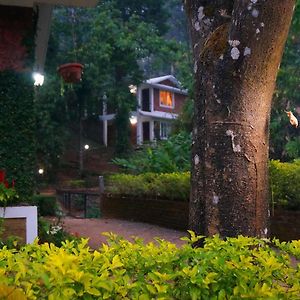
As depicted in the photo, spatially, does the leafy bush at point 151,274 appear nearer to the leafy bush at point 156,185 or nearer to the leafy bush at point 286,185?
the leafy bush at point 286,185

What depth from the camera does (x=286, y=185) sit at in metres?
9.37

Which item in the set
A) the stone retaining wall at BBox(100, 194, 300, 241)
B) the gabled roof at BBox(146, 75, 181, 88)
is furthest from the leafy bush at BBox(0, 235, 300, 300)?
the gabled roof at BBox(146, 75, 181, 88)

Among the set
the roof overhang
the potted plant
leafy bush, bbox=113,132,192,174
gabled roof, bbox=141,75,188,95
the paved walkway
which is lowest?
the paved walkway

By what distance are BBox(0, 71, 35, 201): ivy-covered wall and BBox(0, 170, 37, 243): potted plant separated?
0.73ft

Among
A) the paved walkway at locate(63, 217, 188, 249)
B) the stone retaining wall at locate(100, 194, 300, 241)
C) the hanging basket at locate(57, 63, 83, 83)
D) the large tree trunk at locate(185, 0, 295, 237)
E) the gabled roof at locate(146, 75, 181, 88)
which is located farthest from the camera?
the gabled roof at locate(146, 75, 181, 88)

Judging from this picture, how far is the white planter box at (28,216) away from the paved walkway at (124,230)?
2.52m

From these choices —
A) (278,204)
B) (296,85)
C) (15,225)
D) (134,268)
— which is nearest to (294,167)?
(278,204)

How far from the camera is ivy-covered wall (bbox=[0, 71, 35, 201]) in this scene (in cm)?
726

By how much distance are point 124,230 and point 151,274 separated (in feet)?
32.4

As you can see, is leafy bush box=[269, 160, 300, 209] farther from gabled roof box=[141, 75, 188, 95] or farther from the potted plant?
gabled roof box=[141, 75, 188, 95]

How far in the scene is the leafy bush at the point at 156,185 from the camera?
11965 millimetres

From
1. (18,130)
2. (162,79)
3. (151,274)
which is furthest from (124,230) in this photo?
(162,79)

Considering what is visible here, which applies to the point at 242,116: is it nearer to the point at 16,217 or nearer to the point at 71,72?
the point at 16,217

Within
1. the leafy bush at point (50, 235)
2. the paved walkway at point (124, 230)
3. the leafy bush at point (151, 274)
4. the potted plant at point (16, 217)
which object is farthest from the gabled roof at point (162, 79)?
the leafy bush at point (151, 274)
